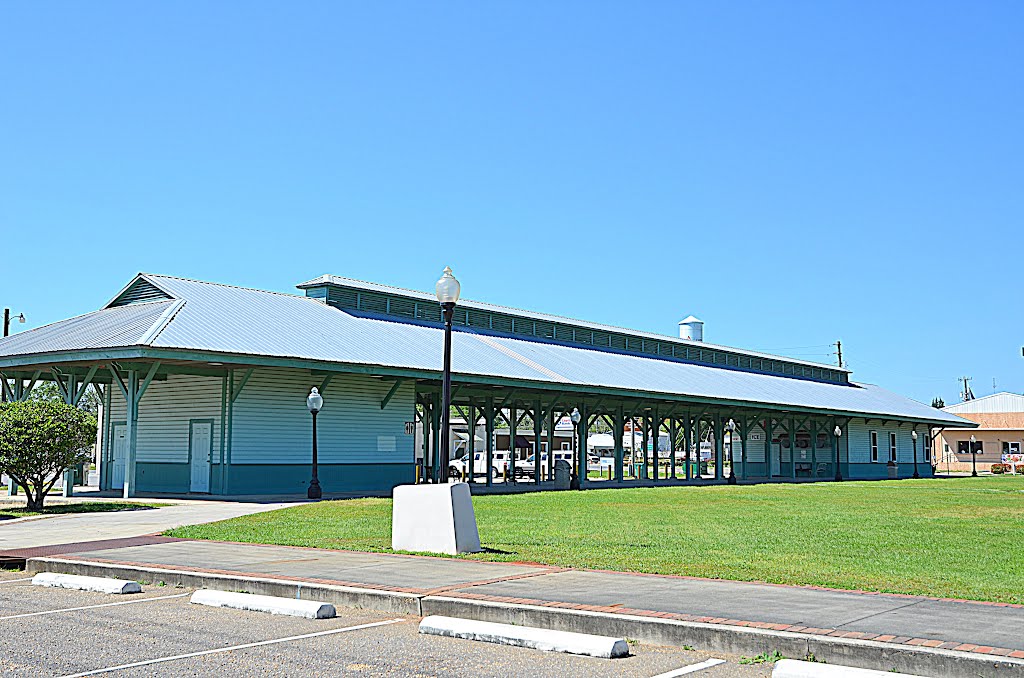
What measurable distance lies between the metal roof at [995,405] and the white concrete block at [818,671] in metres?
96.8

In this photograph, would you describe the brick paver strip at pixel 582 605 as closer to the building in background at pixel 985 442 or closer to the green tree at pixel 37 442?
the green tree at pixel 37 442

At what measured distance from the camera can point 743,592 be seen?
991 centimetres

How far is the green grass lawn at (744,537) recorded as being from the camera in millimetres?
11641

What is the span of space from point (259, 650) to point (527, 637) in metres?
2.05

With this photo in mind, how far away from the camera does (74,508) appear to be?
25578mm

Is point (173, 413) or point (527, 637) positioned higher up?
point (173, 413)

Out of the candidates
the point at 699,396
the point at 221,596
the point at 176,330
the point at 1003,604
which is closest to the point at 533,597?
the point at 221,596

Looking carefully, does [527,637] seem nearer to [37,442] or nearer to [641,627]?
[641,627]

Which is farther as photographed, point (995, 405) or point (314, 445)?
point (995, 405)

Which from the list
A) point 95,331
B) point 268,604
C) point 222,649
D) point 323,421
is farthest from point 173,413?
point 222,649

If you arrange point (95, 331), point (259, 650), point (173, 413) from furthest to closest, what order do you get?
1. point (173, 413)
2. point (95, 331)
3. point (259, 650)

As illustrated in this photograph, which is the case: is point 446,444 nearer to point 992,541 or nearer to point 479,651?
point 479,651

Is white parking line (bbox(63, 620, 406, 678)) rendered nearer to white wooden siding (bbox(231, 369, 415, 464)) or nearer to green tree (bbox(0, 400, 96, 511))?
green tree (bbox(0, 400, 96, 511))

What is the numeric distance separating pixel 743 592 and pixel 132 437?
2377cm
